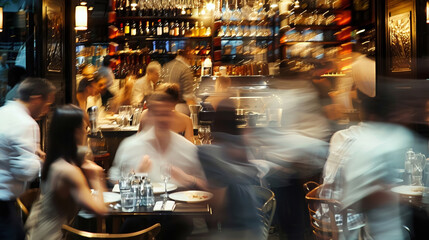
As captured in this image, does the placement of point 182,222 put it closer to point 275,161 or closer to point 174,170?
point 174,170

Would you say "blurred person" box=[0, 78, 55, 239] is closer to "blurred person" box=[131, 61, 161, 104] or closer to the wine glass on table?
the wine glass on table

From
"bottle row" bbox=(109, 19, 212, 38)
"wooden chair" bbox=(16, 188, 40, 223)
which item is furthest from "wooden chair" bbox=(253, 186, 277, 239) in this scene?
"bottle row" bbox=(109, 19, 212, 38)

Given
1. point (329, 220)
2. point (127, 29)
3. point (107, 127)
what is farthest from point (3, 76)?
point (127, 29)

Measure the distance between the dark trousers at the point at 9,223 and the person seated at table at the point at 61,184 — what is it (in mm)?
540

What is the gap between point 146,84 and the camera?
24.5 ft

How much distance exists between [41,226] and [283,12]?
21.0 ft

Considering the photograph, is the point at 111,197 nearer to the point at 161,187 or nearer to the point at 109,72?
the point at 161,187

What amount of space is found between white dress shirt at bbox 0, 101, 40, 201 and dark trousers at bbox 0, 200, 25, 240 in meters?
0.06

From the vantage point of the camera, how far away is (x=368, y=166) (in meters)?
2.66

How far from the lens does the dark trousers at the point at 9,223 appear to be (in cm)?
338

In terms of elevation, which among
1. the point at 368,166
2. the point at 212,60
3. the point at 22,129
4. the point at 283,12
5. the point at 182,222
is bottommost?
the point at 182,222

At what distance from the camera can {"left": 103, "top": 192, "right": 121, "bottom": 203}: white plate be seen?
338cm

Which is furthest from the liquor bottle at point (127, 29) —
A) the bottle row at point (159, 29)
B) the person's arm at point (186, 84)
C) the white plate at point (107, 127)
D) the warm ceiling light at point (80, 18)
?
the white plate at point (107, 127)

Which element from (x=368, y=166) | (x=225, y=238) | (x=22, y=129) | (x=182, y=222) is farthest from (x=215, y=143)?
(x=22, y=129)
